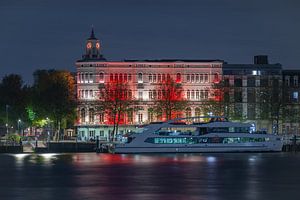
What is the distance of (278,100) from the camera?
16862cm

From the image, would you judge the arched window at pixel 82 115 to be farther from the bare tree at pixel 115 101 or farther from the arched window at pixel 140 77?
the arched window at pixel 140 77

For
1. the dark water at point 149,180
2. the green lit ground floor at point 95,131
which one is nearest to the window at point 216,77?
the green lit ground floor at point 95,131

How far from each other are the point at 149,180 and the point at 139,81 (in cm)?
12468

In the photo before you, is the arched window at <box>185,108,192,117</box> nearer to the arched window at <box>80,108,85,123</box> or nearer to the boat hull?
the arched window at <box>80,108,85,123</box>

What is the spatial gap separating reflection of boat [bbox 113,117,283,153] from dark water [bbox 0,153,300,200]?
2843 centimetres

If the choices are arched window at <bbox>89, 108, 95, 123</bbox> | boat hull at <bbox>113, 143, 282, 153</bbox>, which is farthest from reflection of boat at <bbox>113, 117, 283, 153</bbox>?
arched window at <bbox>89, 108, 95, 123</bbox>

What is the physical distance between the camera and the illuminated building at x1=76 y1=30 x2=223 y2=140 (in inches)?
7667

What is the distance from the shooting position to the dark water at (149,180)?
61094 millimetres

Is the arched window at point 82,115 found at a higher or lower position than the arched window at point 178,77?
lower

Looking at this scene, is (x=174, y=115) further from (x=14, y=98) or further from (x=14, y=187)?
(x=14, y=187)

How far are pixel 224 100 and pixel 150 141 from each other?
4739cm

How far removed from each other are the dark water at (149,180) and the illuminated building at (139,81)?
93.8 meters

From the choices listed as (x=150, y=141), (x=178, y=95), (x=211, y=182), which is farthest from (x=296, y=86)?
(x=211, y=182)

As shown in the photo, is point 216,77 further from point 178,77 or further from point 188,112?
point 188,112
